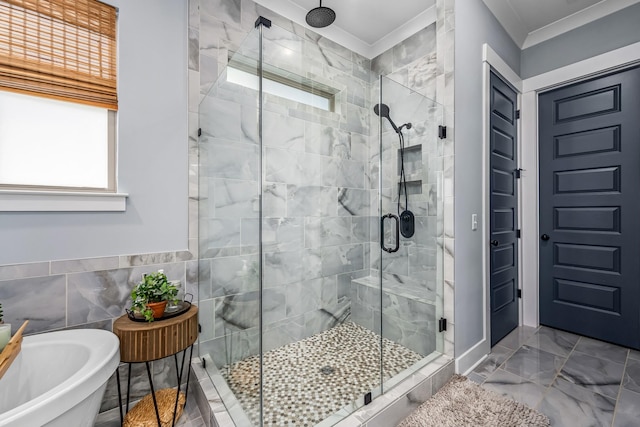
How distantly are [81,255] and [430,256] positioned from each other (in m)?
2.14

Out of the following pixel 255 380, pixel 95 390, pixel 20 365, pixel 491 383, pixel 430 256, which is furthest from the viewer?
pixel 430 256

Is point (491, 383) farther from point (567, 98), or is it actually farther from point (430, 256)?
point (567, 98)

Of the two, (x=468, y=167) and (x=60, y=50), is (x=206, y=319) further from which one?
(x=468, y=167)

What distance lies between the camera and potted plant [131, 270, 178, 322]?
1.38m

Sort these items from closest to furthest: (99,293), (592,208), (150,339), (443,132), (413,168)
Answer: (150,339)
(99,293)
(443,132)
(413,168)
(592,208)

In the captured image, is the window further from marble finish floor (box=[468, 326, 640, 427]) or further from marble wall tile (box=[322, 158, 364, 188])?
marble finish floor (box=[468, 326, 640, 427])

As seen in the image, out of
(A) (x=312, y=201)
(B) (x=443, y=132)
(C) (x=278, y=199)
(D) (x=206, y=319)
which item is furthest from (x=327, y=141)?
(D) (x=206, y=319)

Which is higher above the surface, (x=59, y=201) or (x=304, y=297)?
(x=59, y=201)

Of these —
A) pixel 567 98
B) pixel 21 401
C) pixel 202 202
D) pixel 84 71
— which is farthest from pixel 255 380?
pixel 567 98

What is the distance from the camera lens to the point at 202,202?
185cm

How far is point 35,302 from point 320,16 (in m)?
2.56

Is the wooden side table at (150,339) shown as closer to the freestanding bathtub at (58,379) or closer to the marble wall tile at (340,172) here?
the freestanding bathtub at (58,379)

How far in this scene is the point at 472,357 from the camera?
2.02 meters

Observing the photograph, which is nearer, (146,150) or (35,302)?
(35,302)
